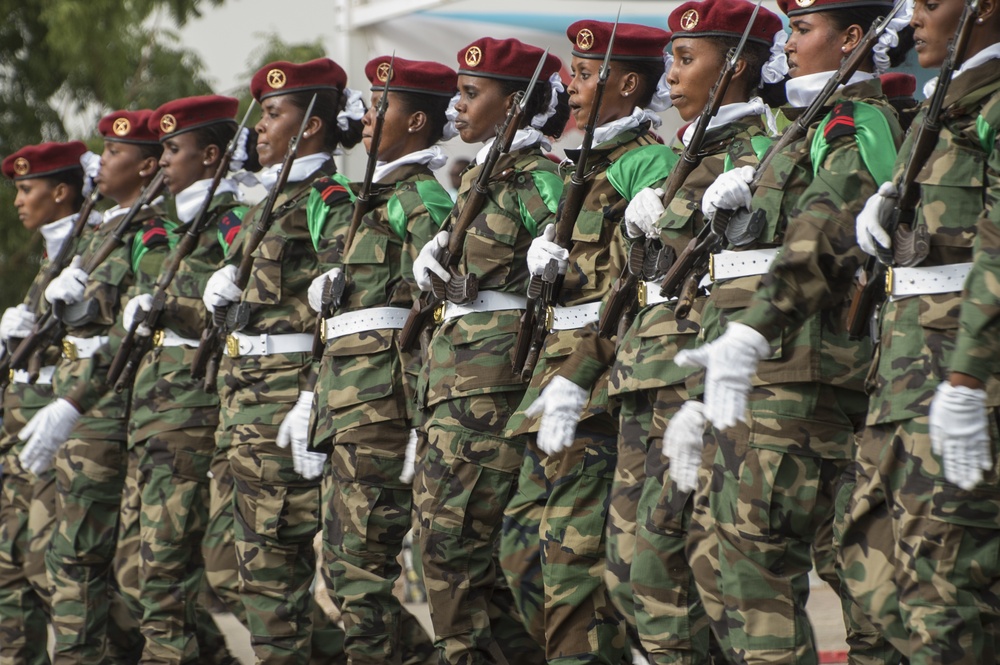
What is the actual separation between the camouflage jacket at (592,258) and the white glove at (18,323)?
3593 mm

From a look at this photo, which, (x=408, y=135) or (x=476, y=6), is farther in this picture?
(x=476, y=6)

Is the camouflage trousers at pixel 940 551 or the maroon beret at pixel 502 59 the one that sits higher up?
the maroon beret at pixel 502 59

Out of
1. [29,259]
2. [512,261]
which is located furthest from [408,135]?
[29,259]

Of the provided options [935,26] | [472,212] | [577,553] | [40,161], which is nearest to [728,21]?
[935,26]

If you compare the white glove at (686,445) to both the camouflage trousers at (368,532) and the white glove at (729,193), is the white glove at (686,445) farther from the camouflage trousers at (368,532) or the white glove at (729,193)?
the camouflage trousers at (368,532)

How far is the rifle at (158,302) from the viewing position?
21.5ft

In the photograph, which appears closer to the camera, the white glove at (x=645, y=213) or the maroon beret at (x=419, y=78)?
the white glove at (x=645, y=213)

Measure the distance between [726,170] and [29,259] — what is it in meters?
7.91

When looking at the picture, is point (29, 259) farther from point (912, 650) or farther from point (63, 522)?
point (912, 650)

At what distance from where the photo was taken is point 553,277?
4.71 m

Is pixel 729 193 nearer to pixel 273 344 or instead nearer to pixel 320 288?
pixel 320 288

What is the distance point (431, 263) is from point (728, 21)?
1277 millimetres

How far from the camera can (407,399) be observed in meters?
5.55

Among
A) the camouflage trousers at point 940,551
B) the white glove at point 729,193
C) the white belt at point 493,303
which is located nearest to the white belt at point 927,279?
the camouflage trousers at point 940,551
